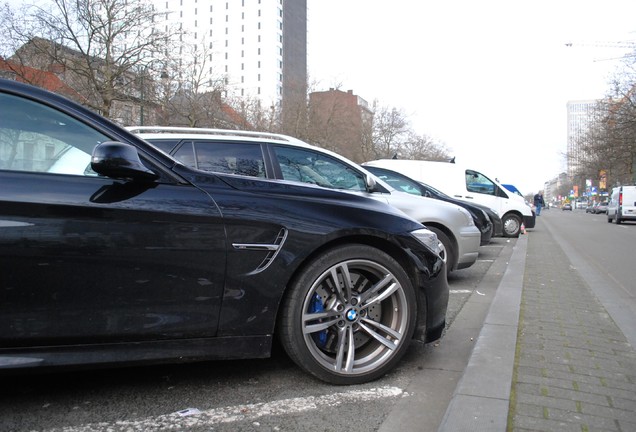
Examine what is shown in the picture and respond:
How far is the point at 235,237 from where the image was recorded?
264cm

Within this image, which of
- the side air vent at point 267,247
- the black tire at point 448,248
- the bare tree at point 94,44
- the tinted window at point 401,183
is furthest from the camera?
the bare tree at point 94,44

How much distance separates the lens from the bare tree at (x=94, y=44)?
22719mm

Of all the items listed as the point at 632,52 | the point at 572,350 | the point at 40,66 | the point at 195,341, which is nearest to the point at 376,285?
the point at 195,341

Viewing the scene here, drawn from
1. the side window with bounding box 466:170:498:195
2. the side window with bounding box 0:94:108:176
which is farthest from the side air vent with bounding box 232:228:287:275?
the side window with bounding box 466:170:498:195

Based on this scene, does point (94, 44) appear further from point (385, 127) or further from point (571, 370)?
point (385, 127)

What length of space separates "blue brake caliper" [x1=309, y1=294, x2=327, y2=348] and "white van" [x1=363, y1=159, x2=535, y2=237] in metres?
9.83

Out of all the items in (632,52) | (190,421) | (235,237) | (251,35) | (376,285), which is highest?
(251,35)

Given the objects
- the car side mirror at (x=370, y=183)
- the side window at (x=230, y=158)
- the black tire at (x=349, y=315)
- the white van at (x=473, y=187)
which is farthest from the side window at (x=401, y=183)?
the black tire at (x=349, y=315)

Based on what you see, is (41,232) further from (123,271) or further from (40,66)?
(40,66)

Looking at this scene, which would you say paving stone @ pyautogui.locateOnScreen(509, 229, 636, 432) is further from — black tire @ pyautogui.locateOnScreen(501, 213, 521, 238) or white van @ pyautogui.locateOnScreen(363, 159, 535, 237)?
black tire @ pyautogui.locateOnScreen(501, 213, 521, 238)

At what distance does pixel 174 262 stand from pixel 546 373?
2384 mm

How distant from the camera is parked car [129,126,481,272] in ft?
17.5

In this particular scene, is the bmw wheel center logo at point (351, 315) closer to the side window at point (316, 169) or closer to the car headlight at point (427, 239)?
the car headlight at point (427, 239)

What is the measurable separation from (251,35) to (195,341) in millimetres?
107346
